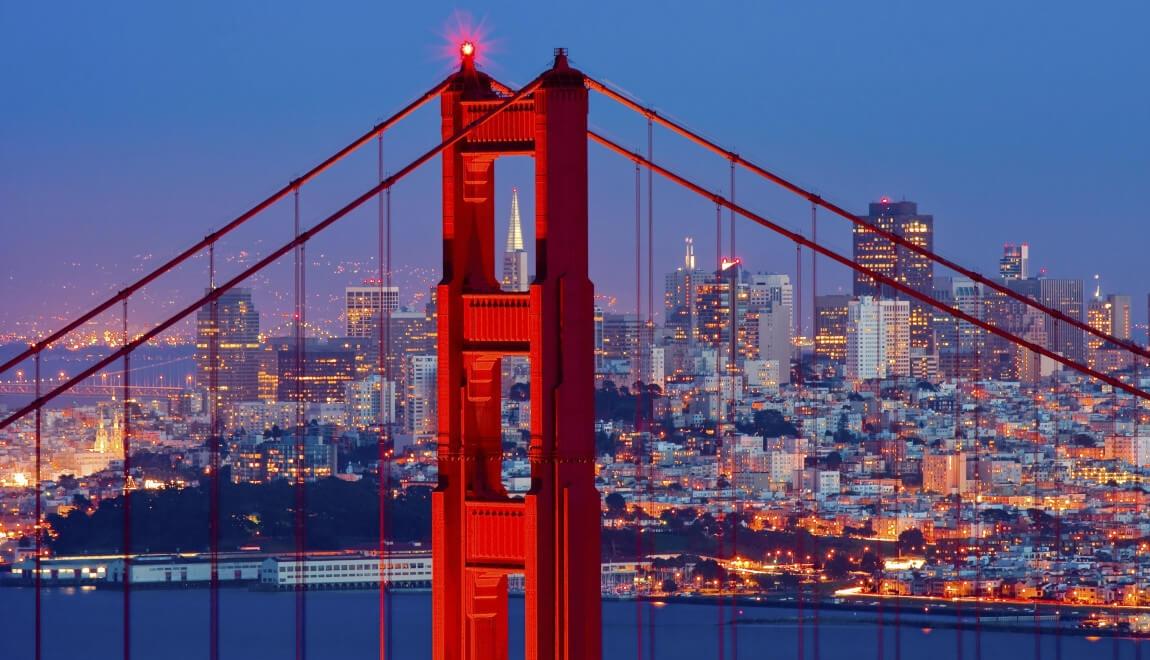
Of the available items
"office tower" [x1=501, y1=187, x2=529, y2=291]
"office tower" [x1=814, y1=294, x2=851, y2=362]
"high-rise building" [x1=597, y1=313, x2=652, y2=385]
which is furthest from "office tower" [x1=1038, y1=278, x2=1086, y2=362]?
"office tower" [x1=501, y1=187, x2=529, y2=291]

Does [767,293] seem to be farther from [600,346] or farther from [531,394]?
[531,394]

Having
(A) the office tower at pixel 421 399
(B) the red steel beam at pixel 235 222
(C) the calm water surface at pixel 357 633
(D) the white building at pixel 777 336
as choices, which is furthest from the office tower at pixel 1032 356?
(B) the red steel beam at pixel 235 222

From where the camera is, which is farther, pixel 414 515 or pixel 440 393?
pixel 414 515

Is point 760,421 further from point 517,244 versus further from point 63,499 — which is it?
point 517,244

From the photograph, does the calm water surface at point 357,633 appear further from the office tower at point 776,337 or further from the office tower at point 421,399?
the office tower at point 776,337

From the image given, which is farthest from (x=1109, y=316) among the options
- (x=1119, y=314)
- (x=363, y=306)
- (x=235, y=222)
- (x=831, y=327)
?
(x=235, y=222)

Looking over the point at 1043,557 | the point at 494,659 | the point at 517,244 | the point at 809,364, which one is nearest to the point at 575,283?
the point at 494,659

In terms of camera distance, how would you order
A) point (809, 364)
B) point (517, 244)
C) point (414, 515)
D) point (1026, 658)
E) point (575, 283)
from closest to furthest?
point (575, 283) < point (517, 244) < point (414, 515) < point (1026, 658) < point (809, 364)
